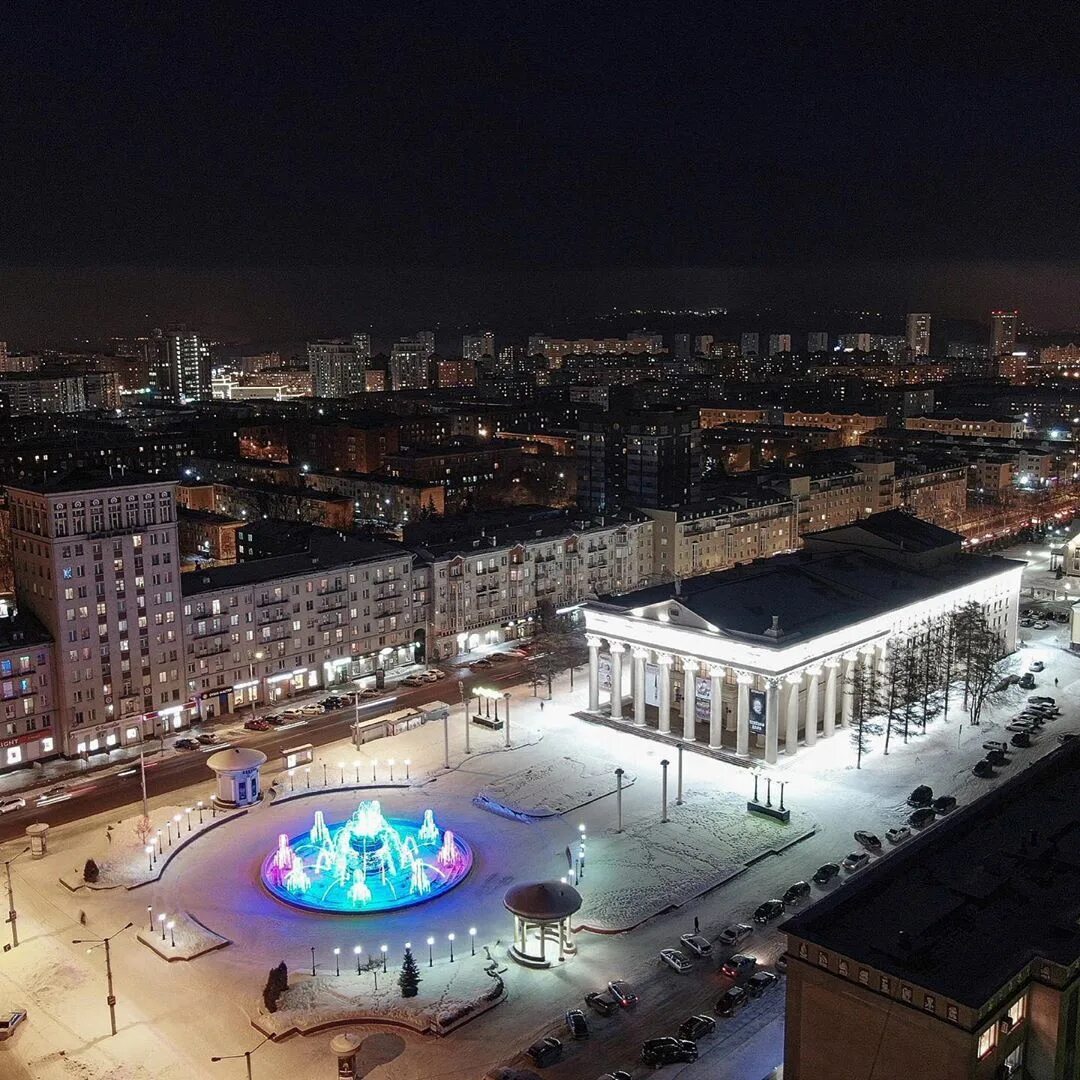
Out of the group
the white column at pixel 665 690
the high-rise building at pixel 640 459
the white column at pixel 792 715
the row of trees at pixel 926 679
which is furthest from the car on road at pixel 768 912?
the high-rise building at pixel 640 459

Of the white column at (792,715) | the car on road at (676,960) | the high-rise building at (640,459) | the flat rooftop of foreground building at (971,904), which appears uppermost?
the high-rise building at (640,459)

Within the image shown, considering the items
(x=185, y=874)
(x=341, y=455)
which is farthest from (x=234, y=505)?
(x=185, y=874)

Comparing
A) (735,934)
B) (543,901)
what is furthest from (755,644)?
(543,901)

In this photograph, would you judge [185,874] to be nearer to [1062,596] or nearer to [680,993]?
[680,993]

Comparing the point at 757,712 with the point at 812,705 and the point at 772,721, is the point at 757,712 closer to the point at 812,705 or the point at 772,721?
the point at 772,721

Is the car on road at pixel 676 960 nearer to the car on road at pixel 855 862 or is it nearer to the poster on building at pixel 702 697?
the car on road at pixel 855 862
